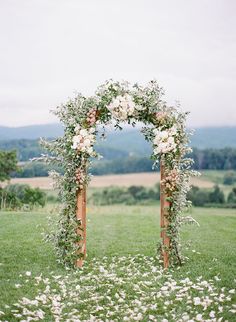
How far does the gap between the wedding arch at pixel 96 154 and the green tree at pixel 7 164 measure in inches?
899

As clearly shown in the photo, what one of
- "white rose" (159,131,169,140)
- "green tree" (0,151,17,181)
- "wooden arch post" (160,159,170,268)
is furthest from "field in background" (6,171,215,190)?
"white rose" (159,131,169,140)

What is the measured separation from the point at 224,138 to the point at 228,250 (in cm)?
7487

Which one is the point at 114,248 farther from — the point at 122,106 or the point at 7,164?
the point at 7,164

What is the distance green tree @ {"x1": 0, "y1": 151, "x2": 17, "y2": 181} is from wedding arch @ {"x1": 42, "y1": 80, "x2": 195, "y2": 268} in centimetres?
2282

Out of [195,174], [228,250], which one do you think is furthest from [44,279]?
[228,250]

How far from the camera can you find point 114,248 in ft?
44.3

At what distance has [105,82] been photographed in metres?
11.4

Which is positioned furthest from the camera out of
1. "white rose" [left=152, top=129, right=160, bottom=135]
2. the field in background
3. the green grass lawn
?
the field in background

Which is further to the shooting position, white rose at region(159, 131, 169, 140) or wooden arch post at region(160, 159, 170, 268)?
wooden arch post at region(160, 159, 170, 268)

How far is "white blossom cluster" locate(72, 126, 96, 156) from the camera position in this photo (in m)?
11.0

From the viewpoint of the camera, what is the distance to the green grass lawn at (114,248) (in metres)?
9.95

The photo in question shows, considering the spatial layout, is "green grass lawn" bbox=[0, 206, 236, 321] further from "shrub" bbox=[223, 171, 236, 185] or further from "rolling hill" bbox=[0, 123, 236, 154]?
"rolling hill" bbox=[0, 123, 236, 154]

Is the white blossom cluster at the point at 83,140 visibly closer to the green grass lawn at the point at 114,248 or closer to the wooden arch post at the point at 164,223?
the wooden arch post at the point at 164,223

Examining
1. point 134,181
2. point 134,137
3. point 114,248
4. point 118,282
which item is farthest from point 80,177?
point 134,137
